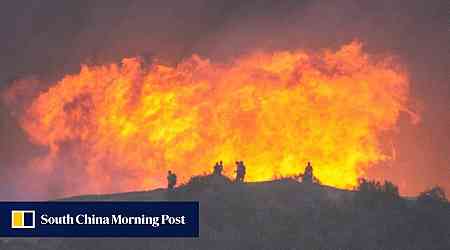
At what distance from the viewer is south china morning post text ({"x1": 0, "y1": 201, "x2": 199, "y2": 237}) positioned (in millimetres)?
56938

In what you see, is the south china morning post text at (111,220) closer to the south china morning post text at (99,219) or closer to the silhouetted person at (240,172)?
the south china morning post text at (99,219)

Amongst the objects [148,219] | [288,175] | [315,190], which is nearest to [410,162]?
[288,175]

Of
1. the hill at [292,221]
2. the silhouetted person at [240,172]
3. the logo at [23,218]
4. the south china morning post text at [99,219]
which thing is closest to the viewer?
the south china morning post text at [99,219]

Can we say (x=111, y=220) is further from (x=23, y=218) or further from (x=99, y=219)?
(x=23, y=218)

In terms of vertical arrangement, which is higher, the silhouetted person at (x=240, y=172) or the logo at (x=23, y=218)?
the silhouetted person at (x=240, y=172)

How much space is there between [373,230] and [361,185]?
10787mm

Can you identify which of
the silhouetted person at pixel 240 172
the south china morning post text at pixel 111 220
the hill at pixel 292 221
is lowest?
the south china morning post text at pixel 111 220

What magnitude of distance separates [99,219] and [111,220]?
0.83m

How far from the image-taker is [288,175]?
344 feet

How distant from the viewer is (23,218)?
191ft

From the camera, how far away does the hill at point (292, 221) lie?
83375 mm

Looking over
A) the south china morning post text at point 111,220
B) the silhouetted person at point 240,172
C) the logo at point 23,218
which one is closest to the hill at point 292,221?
the silhouetted person at point 240,172

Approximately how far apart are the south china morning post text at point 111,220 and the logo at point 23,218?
63 cm

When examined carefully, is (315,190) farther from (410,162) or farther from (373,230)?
(410,162)
